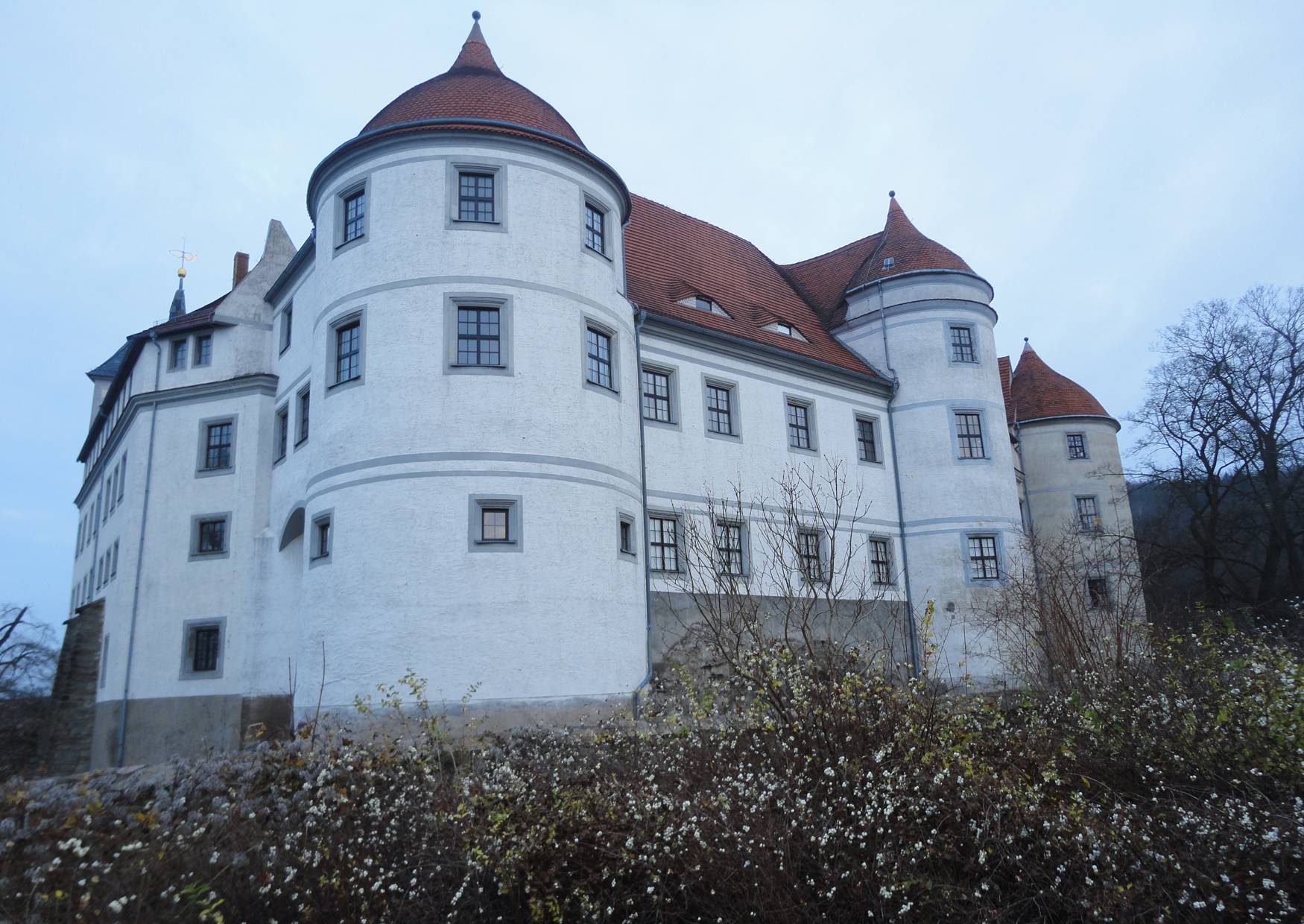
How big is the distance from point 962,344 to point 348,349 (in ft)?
57.0

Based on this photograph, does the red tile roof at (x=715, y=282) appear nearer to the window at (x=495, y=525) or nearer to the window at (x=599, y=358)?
the window at (x=599, y=358)

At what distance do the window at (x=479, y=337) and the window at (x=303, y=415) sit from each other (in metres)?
5.01

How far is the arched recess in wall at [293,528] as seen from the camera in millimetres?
21156

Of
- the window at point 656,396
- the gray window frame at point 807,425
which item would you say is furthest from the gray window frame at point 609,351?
the gray window frame at point 807,425

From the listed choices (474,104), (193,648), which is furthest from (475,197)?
(193,648)

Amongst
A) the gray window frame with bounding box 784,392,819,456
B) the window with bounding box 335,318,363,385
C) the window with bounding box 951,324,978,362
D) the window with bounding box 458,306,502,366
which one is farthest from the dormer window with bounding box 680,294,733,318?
the window with bounding box 335,318,363,385

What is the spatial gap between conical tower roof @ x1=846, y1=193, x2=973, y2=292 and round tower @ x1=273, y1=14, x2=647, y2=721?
37.9 ft

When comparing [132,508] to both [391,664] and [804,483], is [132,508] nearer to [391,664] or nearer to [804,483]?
[391,664]

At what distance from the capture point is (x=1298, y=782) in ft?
24.3

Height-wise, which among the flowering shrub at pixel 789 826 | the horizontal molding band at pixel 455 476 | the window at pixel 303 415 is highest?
the window at pixel 303 415

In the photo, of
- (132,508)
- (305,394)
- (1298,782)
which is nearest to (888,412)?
(305,394)

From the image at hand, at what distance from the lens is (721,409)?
23.8m

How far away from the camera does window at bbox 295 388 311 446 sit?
69.1 feet

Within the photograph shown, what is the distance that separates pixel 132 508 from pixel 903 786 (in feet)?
70.8
